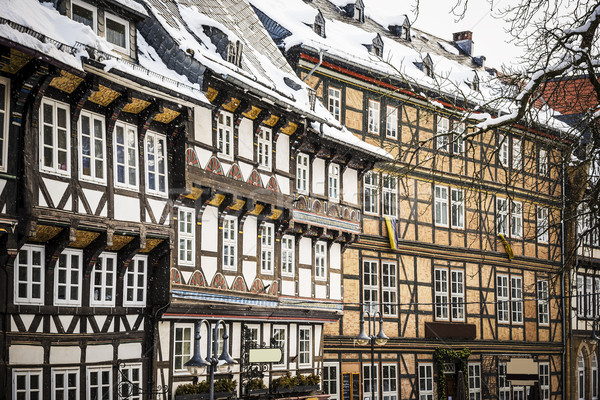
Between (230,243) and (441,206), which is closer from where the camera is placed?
(230,243)

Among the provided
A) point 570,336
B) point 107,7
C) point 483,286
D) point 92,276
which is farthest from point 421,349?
point 107,7

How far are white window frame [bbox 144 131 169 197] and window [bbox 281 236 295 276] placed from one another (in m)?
6.31

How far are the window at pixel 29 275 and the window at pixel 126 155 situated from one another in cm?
230

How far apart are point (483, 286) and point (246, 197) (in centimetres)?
1653

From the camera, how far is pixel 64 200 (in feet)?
57.0

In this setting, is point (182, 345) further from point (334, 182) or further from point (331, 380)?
point (334, 182)

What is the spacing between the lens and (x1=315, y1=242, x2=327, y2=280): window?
27.8 m

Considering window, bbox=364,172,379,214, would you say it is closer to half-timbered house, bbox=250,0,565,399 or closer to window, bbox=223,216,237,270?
half-timbered house, bbox=250,0,565,399

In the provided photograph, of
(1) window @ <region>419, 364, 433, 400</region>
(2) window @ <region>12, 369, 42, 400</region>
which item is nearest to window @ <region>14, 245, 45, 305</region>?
(2) window @ <region>12, 369, 42, 400</region>

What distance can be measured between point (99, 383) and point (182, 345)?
125 inches

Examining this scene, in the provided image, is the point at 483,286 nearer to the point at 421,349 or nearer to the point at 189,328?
the point at 421,349

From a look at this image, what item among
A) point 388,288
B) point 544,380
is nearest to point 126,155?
point 388,288

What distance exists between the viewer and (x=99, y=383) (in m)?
18.8

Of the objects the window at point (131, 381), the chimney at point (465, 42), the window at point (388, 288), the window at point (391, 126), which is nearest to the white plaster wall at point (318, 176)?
the window at point (388, 288)
